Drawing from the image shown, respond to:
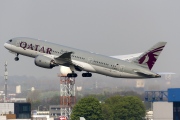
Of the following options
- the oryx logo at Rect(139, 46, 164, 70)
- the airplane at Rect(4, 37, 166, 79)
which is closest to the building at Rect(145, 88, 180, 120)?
the airplane at Rect(4, 37, 166, 79)

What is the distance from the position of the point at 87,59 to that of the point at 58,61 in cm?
536

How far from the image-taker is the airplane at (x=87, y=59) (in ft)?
436

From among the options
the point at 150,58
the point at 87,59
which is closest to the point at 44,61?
the point at 87,59

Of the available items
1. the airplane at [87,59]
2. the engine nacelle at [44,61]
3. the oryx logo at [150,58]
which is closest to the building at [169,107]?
the airplane at [87,59]

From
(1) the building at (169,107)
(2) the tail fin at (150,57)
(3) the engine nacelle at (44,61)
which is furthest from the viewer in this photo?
(1) the building at (169,107)

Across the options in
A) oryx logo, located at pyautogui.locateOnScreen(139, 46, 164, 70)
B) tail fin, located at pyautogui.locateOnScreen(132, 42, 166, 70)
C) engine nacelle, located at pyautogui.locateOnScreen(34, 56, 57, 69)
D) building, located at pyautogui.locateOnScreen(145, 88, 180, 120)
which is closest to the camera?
tail fin, located at pyautogui.locateOnScreen(132, 42, 166, 70)

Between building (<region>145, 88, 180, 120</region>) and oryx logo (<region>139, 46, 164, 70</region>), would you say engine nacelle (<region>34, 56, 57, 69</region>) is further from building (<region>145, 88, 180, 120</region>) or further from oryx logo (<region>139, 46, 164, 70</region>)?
building (<region>145, 88, 180, 120</region>)

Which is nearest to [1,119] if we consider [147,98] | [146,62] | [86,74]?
[147,98]

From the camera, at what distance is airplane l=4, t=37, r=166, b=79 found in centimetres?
13275

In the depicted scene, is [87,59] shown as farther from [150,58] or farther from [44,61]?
[150,58]

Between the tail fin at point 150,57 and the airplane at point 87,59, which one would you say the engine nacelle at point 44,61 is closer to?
the airplane at point 87,59

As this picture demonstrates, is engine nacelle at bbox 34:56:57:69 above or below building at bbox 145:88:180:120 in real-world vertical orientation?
above

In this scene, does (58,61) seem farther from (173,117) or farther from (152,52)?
(173,117)

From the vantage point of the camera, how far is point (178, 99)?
174875 mm
